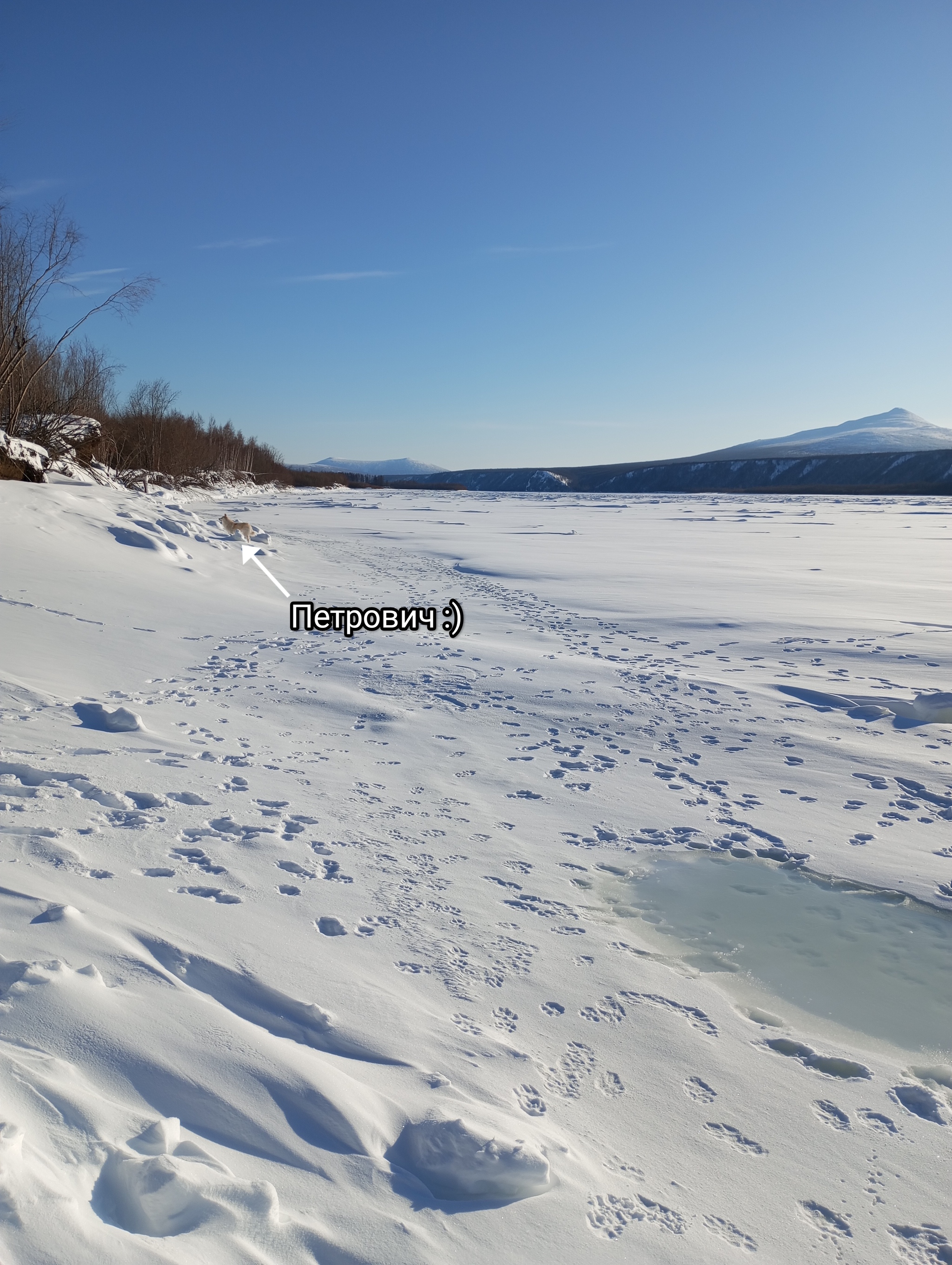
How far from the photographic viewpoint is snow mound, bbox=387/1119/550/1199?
68.2 inches

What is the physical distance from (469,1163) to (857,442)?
544 feet

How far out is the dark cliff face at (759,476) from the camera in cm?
7650

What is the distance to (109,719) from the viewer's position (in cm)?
450

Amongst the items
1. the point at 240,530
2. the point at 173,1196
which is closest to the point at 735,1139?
the point at 173,1196

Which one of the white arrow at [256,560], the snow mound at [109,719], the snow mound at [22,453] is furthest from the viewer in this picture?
the snow mound at [22,453]

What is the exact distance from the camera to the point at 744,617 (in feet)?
29.8

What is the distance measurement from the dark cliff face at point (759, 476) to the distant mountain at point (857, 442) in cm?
1225

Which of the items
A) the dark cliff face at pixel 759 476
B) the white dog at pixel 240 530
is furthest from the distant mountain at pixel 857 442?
the white dog at pixel 240 530

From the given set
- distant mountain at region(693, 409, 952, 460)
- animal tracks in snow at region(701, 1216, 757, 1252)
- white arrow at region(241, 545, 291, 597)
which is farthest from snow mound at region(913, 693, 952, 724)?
distant mountain at region(693, 409, 952, 460)

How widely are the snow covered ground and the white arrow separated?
2568 mm

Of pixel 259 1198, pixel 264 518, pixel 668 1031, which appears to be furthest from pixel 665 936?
pixel 264 518

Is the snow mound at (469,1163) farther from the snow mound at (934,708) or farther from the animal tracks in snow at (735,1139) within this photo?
the snow mound at (934,708)

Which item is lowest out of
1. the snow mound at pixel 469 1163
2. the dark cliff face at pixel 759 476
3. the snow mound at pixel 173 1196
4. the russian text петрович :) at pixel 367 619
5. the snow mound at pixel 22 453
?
the snow mound at pixel 469 1163

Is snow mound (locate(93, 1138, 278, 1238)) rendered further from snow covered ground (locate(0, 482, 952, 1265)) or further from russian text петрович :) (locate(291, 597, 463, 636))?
russian text петрович :) (locate(291, 597, 463, 636))
